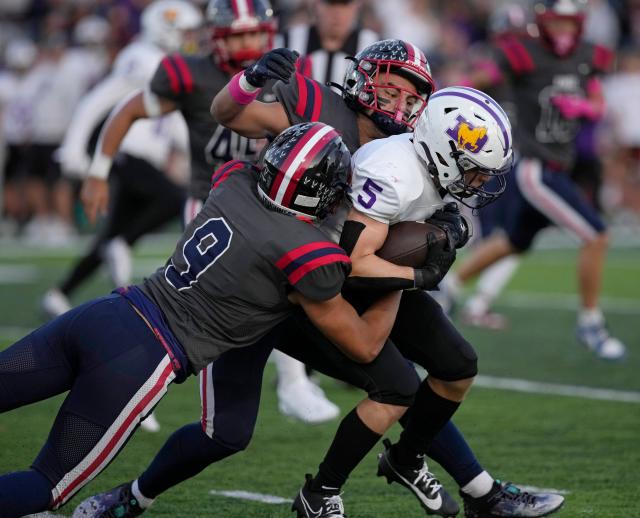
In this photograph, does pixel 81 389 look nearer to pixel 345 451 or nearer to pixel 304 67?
pixel 345 451

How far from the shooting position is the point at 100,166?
18.0ft

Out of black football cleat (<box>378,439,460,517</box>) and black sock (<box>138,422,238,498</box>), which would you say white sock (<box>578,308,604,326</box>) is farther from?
black sock (<box>138,422,238,498</box>)

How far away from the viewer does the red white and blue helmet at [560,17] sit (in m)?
7.69

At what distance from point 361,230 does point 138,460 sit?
173 cm

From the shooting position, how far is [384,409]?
3891mm

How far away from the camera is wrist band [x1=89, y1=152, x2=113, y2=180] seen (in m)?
5.49

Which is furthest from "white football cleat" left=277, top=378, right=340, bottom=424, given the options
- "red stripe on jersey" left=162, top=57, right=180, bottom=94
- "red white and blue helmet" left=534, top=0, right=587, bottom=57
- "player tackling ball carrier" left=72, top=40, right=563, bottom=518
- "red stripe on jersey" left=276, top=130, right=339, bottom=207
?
"red white and blue helmet" left=534, top=0, right=587, bottom=57

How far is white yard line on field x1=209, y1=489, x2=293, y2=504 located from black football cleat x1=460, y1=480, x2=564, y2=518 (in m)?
0.66

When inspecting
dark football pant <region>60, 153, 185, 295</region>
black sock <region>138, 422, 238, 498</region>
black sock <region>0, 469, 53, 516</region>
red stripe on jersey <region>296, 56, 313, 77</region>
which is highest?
red stripe on jersey <region>296, 56, 313, 77</region>

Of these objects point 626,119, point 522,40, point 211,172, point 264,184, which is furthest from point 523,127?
point 626,119

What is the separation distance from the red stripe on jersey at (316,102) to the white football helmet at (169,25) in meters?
3.91

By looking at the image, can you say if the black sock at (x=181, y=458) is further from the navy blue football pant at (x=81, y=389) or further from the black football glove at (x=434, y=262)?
the black football glove at (x=434, y=262)

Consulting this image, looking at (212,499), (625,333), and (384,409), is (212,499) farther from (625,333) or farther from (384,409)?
(625,333)

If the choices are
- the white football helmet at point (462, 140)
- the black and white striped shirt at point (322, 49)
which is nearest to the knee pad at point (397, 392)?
the white football helmet at point (462, 140)
